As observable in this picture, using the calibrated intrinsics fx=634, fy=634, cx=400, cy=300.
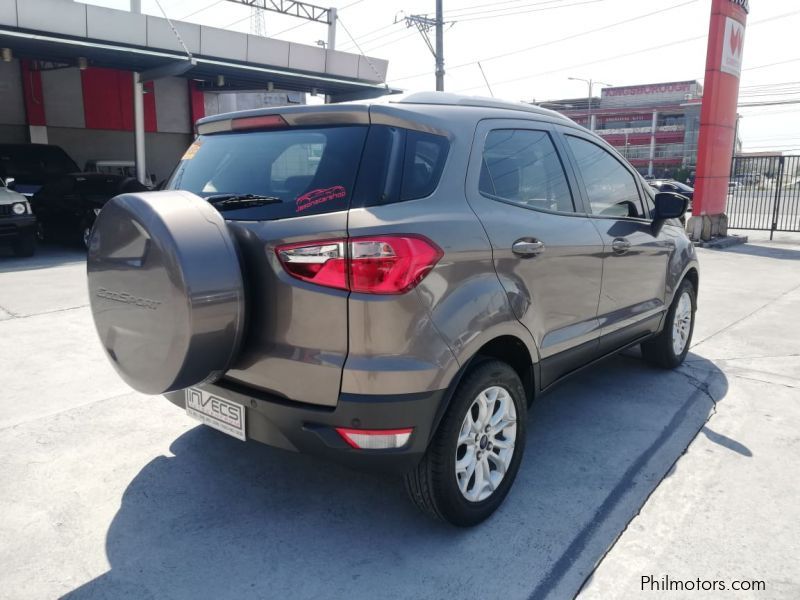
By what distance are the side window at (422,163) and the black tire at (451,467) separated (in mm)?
758

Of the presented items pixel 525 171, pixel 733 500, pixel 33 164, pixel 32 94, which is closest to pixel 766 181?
pixel 733 500

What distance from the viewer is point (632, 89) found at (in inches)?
3612

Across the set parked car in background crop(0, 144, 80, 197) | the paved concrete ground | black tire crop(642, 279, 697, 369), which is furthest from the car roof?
parked car in background crop(0, 144, 80, 197)

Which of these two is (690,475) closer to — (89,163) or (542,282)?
(542,282)

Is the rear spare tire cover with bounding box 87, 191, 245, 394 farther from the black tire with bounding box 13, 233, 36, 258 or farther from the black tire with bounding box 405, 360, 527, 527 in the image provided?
the black tire with bounding box 13, 233, 36, 258

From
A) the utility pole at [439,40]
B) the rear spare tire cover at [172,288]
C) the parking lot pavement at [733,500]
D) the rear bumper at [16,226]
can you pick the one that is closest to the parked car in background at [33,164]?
the rear bumper at [16,226]

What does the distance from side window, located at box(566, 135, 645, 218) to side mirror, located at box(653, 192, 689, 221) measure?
0.11m

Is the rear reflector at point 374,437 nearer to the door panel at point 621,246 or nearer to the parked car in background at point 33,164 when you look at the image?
the door panel at point 621,246

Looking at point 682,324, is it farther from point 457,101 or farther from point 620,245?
point 457,101

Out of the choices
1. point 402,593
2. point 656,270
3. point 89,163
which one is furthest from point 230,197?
point 89,163

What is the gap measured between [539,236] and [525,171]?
1.18ft

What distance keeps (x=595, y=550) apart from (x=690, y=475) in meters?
0.94

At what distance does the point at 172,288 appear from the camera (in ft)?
7.36

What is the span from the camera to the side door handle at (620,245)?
3661 millimetres
